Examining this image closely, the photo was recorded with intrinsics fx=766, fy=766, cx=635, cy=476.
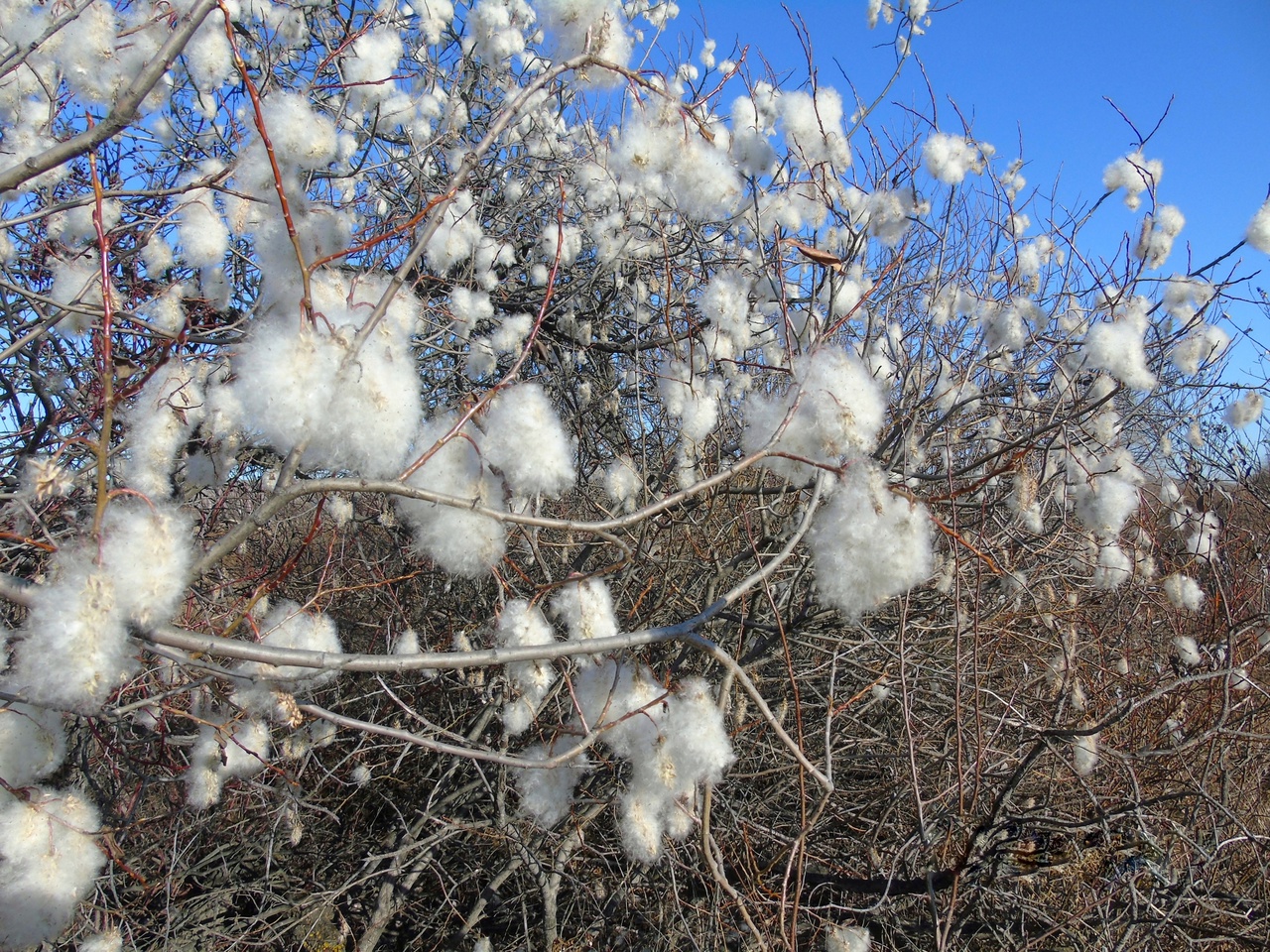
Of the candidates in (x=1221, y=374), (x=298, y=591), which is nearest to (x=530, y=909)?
(x=298, y=591)

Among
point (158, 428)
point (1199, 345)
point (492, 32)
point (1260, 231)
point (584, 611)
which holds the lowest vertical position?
point (584, 611)

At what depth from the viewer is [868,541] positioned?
1.44 metres

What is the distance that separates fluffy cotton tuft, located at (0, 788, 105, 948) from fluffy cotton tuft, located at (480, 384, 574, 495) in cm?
121

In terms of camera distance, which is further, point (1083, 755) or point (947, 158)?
point (947, 158)

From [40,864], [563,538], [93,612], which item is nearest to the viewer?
[93,612]

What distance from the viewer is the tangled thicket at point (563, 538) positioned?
137cm

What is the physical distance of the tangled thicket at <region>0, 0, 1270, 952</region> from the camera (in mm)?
1374

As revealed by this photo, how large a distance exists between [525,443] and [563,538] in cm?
256

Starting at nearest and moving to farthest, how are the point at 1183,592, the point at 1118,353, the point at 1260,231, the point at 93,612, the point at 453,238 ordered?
the point at 93,612, the point at 1118,353, the point at 1260,231, the point at 453,238, the point at 1183,592

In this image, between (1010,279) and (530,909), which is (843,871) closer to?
(530,909)

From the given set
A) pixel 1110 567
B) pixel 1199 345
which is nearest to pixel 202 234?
pixel 1110 567

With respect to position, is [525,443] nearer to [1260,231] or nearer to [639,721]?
[639,721]

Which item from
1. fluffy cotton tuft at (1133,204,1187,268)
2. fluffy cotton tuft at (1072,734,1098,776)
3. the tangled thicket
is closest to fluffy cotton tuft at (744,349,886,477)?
the tangled thicket

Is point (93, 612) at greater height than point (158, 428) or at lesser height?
lesser
